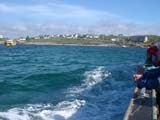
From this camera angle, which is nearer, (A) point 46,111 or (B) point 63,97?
(A) point 46,111

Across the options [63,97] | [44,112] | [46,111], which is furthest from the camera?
[63,97]

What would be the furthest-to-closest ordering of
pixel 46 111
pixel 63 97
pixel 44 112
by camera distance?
1. pixel 63 97
2. pixel 46 111
3. pixel 44 112

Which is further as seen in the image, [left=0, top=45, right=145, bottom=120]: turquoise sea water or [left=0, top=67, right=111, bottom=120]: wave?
[left=0, top=45, right=145, bottom=120]: turquoise sea water

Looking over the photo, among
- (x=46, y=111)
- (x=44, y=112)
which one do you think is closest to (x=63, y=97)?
(x=46, y=111)

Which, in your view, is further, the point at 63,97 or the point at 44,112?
the point at 63,97

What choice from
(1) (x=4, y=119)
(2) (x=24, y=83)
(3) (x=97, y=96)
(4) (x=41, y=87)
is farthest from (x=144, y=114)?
(2) (x=24, y=83)

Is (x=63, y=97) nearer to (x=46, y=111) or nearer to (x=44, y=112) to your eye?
(x=46, y=111)

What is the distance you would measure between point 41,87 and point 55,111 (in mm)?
8503

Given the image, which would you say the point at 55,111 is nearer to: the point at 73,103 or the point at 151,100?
the point at 73,103

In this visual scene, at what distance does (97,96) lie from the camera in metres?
19.5

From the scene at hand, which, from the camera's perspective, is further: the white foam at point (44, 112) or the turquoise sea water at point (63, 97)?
the turquoise sea water at point (63, 97)

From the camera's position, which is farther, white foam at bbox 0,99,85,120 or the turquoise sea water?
the turquoise sea water

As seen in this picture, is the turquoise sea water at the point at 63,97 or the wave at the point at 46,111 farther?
the turquoise sea water at the point at 63,97

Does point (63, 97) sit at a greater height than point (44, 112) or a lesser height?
lesser
